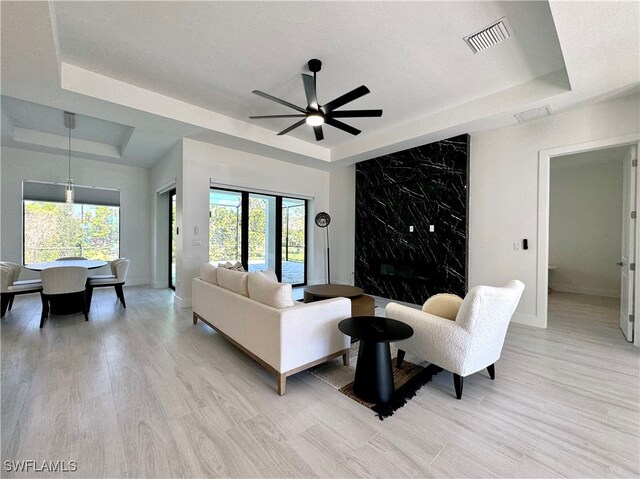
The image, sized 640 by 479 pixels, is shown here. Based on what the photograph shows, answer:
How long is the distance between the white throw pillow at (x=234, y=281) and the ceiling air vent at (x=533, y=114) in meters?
4.15

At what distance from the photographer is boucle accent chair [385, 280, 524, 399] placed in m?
2.01

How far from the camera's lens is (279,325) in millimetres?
2100

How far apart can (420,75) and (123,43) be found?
3.26 meters

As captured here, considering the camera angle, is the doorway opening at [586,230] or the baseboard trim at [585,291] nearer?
the doorway opening at [586,230]

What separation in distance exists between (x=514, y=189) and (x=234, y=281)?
4.17 m

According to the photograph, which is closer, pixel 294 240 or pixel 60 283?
pixel 60 283

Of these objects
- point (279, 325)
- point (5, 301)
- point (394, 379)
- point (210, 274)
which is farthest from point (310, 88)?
point (5, 301)

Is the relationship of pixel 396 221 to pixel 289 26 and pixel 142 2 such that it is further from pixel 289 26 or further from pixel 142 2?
pixel 142 2

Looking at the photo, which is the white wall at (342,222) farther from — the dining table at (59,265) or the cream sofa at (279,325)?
the dining table at (59,265)

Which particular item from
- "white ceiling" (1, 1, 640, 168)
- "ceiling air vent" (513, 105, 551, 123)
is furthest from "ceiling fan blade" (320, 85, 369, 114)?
"ceiling air vent" (513, 105, 551, 123)

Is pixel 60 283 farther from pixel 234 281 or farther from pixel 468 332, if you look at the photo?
pixel 468 332

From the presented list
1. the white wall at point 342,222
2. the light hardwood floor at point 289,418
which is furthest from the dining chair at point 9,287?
the white wall at point 342,222

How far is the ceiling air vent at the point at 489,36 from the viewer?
2469mm

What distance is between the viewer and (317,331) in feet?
7.70
